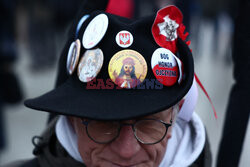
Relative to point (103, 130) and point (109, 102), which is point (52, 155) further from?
point (109, 102)

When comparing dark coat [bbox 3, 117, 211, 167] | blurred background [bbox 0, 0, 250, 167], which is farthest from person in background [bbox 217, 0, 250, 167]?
blurred background [bbox 0, 0, 250, 167]

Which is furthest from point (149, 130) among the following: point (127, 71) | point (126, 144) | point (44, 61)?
point (44, 61)

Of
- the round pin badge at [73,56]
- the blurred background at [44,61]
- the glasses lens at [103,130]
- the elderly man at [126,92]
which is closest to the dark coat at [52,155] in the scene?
the elderly man at [126,92]

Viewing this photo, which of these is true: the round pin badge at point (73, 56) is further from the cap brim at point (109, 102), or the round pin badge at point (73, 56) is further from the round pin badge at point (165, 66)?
the round pin badge at point (165, 66)

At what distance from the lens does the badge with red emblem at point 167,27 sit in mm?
1260

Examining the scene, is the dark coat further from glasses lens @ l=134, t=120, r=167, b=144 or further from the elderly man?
glasses lens @ l=134, t=120, r=167, b=144

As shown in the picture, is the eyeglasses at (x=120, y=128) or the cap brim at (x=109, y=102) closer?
the cap brim at (x=109, y=102)

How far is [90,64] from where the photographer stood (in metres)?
1.22

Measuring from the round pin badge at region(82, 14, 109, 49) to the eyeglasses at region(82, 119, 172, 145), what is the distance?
11.4 inches

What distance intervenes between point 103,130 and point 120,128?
0.21 feet

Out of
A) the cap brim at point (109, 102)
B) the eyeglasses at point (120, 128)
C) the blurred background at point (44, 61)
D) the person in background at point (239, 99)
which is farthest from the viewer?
the blurred background at point (44, 61)

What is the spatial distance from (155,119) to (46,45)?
6.62 m

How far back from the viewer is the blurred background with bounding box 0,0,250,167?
13.0 ft

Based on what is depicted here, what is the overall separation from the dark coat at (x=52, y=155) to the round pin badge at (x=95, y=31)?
0.48m
